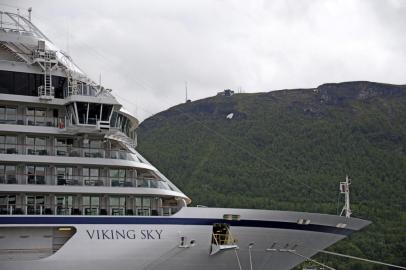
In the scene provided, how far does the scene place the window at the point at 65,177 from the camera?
82.5 feet

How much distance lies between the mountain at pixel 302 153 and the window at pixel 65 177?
46.9 meters

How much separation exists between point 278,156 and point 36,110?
3124 inches

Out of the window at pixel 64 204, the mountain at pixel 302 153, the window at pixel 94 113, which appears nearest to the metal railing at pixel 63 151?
the window at pixel 94 113

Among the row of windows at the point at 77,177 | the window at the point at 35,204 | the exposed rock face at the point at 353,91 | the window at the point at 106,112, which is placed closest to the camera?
the window at the point at 35,204

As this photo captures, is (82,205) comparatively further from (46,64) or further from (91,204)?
(46,64)

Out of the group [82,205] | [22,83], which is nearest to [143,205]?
[82,205]

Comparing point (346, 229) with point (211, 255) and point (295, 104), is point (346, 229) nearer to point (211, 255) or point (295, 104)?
point (211, 255)

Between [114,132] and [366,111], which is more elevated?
[366,111]

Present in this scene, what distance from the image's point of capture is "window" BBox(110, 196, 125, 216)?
2538cm

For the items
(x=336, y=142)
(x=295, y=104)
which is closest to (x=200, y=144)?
(x=336, y=142)

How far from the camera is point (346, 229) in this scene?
95.4 feet

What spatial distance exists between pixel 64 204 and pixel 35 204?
0.94 metres

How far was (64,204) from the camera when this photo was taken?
2503 centimetres

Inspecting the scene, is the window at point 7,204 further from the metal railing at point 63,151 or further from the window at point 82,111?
the window at point 82,111
